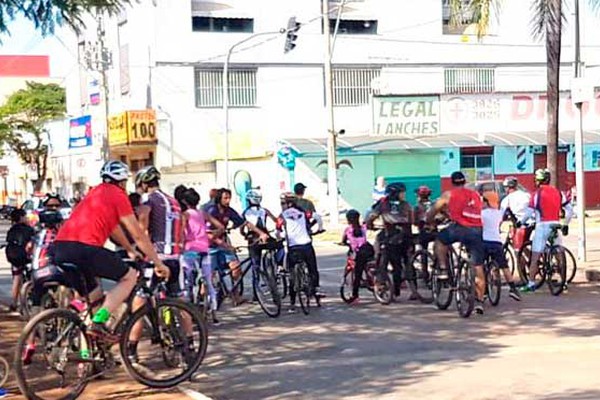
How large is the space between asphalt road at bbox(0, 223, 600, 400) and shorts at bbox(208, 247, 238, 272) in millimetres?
626

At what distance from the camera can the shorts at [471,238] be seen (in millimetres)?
12824

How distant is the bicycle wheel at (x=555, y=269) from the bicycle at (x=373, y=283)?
2.31 meters

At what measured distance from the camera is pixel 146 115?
1695 inches

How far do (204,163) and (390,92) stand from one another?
30.2 ft

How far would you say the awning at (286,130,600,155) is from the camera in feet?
136

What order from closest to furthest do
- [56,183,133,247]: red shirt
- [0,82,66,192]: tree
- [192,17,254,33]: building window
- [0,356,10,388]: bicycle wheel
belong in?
[56,183,133,247]: red shirt, [0,356,10,388]: bicycle wheel, [192,17,254,33]: building window, [0,82,66,192]: tree

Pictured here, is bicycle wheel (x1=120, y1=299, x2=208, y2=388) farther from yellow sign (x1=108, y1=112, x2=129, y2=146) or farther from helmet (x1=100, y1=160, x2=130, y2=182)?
yellow sign (x1=108, y1=112, x2=129, y2=146)

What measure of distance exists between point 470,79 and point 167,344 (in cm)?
4260

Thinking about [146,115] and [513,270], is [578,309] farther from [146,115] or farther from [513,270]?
[146,115]

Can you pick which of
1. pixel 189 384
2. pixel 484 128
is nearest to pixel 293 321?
pixel 189 384

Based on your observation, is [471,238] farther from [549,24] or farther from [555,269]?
[549,24]

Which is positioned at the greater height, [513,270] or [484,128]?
[484,128]

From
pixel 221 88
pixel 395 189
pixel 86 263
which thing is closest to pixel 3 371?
pixel 86 263

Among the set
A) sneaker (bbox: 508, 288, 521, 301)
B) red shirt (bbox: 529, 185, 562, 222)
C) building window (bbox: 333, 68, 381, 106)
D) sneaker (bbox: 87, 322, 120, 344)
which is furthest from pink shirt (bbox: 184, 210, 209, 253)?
building window (bbox: 333, 68, 381, 106)
